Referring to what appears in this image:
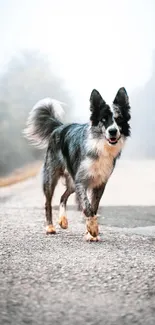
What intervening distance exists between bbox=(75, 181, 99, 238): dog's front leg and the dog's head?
35 centimetres

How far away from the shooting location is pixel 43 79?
26.5ft

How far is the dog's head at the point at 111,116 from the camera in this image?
3.78 m

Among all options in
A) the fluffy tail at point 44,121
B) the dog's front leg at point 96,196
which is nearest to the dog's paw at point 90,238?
the dog's front leg at point 96,196

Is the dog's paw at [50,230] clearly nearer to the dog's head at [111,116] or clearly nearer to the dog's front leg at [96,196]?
the dog's front leg at [96,196]

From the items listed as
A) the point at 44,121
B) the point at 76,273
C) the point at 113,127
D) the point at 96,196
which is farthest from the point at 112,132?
the point at 76,273

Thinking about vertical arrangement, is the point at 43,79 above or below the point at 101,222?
above

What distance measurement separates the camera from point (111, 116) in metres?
3.79

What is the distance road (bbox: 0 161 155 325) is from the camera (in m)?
1.93

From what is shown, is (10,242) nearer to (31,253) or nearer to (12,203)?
(31,253)

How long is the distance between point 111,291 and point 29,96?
5766mm

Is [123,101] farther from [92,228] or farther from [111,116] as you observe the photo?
[92,228]

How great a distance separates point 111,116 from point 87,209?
611mm

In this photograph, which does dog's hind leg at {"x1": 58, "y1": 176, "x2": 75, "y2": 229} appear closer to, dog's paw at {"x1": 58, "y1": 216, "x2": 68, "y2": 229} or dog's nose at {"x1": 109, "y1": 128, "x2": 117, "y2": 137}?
dog's paw at {"x1": 58, "y1": 216, "x2": 68, "y2": 229}

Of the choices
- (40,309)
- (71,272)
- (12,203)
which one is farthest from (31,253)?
(12,203)
